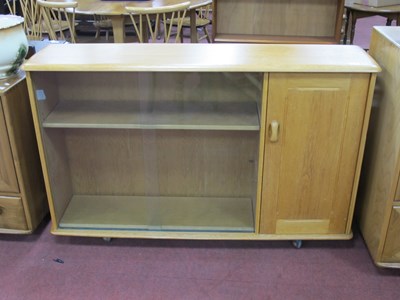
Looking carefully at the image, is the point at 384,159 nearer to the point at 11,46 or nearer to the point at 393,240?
the point at 393,240

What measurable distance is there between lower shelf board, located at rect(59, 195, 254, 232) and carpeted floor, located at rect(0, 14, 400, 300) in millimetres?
97

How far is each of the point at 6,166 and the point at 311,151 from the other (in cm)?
120

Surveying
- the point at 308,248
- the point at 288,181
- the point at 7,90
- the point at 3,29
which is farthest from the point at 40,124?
the point at 308,248

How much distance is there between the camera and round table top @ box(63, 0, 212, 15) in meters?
2.94

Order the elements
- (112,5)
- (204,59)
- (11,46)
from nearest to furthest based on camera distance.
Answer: (204,59) → (11,46) → (112,5)

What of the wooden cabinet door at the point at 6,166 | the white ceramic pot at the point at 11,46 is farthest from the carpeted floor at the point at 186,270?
the white ceramic pot at the point at 11,46

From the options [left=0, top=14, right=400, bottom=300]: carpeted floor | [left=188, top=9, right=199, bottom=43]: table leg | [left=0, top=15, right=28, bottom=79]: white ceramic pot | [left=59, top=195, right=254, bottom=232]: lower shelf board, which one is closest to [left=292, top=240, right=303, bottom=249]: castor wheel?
[left=0, top=14, right=400, bottom=300]: carpeted floor

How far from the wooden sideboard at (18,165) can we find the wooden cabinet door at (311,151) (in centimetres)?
97

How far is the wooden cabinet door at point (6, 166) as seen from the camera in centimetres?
167

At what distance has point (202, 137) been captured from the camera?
192 centimetres

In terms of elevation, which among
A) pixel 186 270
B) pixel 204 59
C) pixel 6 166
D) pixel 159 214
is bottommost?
pixel 186 270

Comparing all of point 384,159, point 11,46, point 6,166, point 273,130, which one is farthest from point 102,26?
point 384,159

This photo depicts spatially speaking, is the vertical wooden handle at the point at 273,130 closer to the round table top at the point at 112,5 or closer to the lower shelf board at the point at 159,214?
the lower shelf board at the point at 159,214

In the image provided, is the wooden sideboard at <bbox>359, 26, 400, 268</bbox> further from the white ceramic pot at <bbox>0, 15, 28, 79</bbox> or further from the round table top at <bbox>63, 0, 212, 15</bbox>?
the round table top at <bbox>63, 0, 212, 15</bbox>
